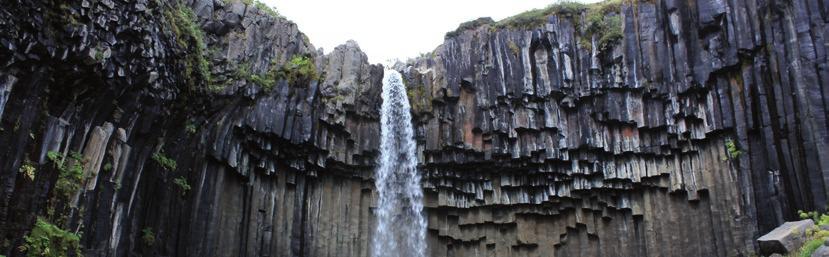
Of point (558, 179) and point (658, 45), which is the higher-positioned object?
point (658, 45)

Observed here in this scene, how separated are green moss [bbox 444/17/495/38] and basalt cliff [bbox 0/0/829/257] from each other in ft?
0.45

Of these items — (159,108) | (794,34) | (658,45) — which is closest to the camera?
(159,108)

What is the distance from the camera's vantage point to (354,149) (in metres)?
24.8

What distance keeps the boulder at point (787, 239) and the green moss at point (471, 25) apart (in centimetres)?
1271

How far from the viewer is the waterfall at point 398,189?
25.8 meters

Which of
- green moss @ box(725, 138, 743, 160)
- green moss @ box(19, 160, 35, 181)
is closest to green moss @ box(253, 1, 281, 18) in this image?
green moss @ box(19, 160, 35, 181)

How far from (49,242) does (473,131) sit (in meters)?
15.3

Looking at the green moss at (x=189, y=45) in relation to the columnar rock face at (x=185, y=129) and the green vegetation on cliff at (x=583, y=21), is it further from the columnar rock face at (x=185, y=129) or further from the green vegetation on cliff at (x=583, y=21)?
the green vegetation on cliff at (x=583, y=21)

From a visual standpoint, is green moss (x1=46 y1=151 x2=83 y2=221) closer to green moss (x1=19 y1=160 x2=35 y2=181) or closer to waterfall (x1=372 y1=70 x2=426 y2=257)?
green moss (x1=19 y1=160 x2=35 y2=181)

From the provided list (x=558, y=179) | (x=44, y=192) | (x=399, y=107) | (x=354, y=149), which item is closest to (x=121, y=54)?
(x=44, y=192)

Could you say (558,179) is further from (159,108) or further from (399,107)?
(159,108)

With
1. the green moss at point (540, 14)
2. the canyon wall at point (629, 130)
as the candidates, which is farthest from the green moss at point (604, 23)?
the green moss at point (540, 14)

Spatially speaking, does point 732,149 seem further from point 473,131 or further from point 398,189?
point 398,189

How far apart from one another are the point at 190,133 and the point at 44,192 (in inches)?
226
